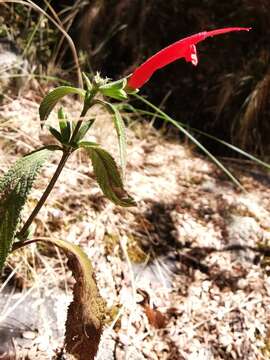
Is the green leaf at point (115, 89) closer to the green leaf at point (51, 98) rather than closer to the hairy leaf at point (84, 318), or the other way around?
the green leaf at point (51, 98)

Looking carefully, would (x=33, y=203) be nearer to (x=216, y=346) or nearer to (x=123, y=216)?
(x=123, y=216)

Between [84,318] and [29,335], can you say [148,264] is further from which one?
[84,318]

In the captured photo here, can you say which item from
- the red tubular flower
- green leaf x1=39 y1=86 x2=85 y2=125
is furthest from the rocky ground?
the red tubular flower

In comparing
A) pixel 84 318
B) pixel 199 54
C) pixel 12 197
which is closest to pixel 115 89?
pixel 12 197

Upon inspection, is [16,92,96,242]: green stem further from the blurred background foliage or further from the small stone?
the blurred background foliage

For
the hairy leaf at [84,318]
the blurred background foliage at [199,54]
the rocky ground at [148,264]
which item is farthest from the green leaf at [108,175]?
the blurred background foliage at [199,54]

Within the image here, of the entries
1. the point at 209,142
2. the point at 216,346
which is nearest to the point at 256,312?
the point at 216,346
